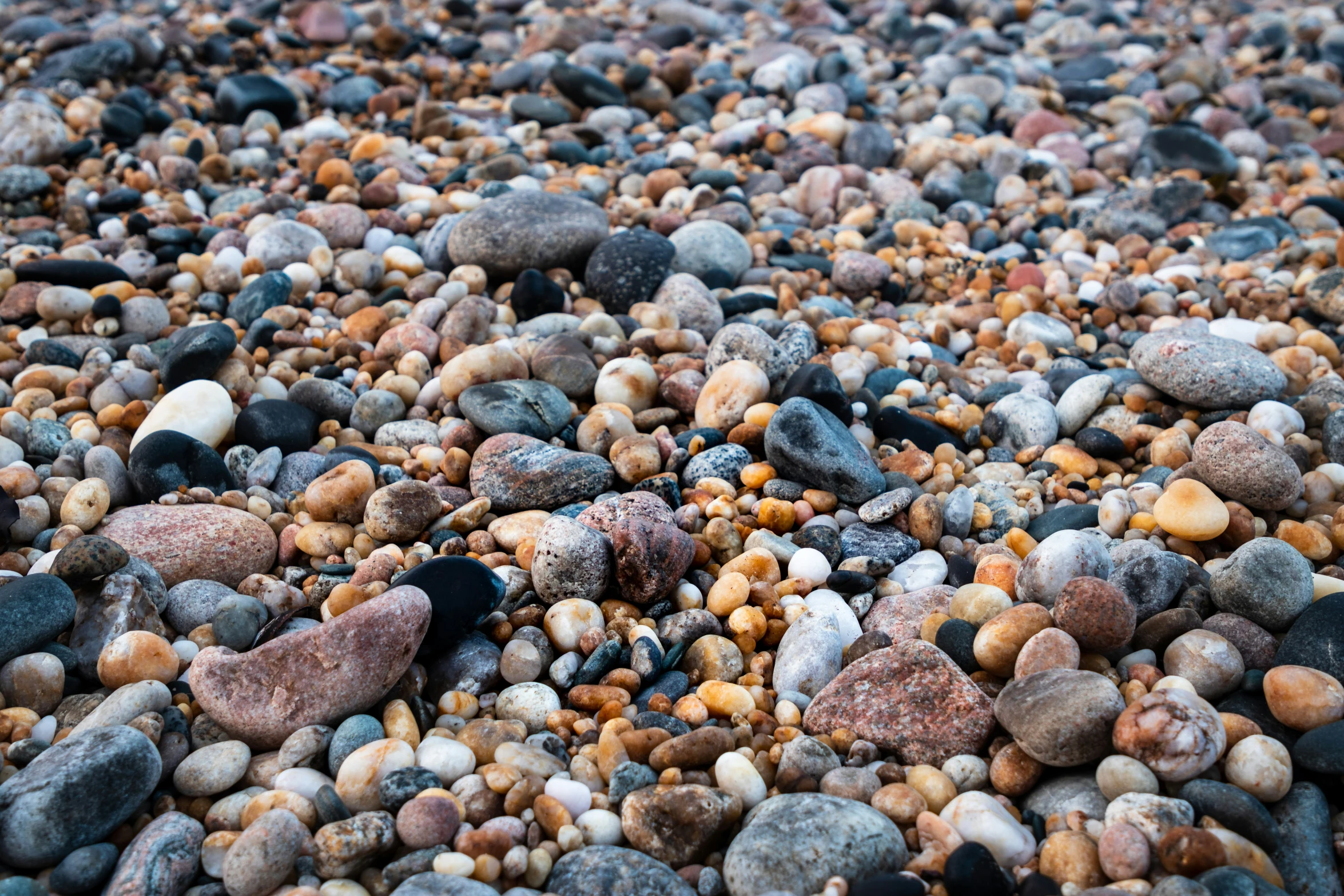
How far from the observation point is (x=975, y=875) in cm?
214

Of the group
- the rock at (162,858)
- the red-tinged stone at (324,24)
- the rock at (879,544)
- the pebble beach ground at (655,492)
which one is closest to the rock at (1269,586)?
the pebble beach ground at (655,492)

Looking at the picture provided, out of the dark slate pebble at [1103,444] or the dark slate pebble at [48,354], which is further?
the dark slate pebble at [48,354]

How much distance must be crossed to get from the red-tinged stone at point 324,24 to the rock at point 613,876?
807cm

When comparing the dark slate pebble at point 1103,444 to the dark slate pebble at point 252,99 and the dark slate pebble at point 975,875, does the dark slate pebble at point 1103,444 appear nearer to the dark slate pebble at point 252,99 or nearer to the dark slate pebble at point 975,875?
the dark slate pebble at point 975,875

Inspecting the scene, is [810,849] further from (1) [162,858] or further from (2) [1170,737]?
(1) [162,858]

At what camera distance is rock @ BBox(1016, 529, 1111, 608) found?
2979 mm

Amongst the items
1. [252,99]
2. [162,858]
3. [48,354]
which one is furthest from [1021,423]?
[252,99]

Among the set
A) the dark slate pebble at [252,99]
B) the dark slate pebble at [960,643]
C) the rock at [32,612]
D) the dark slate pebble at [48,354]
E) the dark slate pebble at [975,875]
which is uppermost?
the dark slate pebble at [252,99]

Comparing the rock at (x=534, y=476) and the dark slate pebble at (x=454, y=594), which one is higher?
the dark slate pebble at (x=454, y=594)

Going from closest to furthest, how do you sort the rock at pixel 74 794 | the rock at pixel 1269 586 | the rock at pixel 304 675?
the rock at pixel 74 794 < the rock at pixel 304 675 < the rock at pixel 1269 586

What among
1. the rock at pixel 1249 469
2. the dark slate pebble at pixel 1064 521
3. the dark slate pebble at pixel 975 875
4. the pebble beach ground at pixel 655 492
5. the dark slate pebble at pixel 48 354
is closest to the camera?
the dark slate pebble at pixel 975 875

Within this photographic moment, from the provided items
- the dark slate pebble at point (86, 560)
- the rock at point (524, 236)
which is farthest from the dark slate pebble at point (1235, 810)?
the rock at point (524, 236)

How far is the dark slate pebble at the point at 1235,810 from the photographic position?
2252 mm

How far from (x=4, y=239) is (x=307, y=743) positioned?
434 cm
